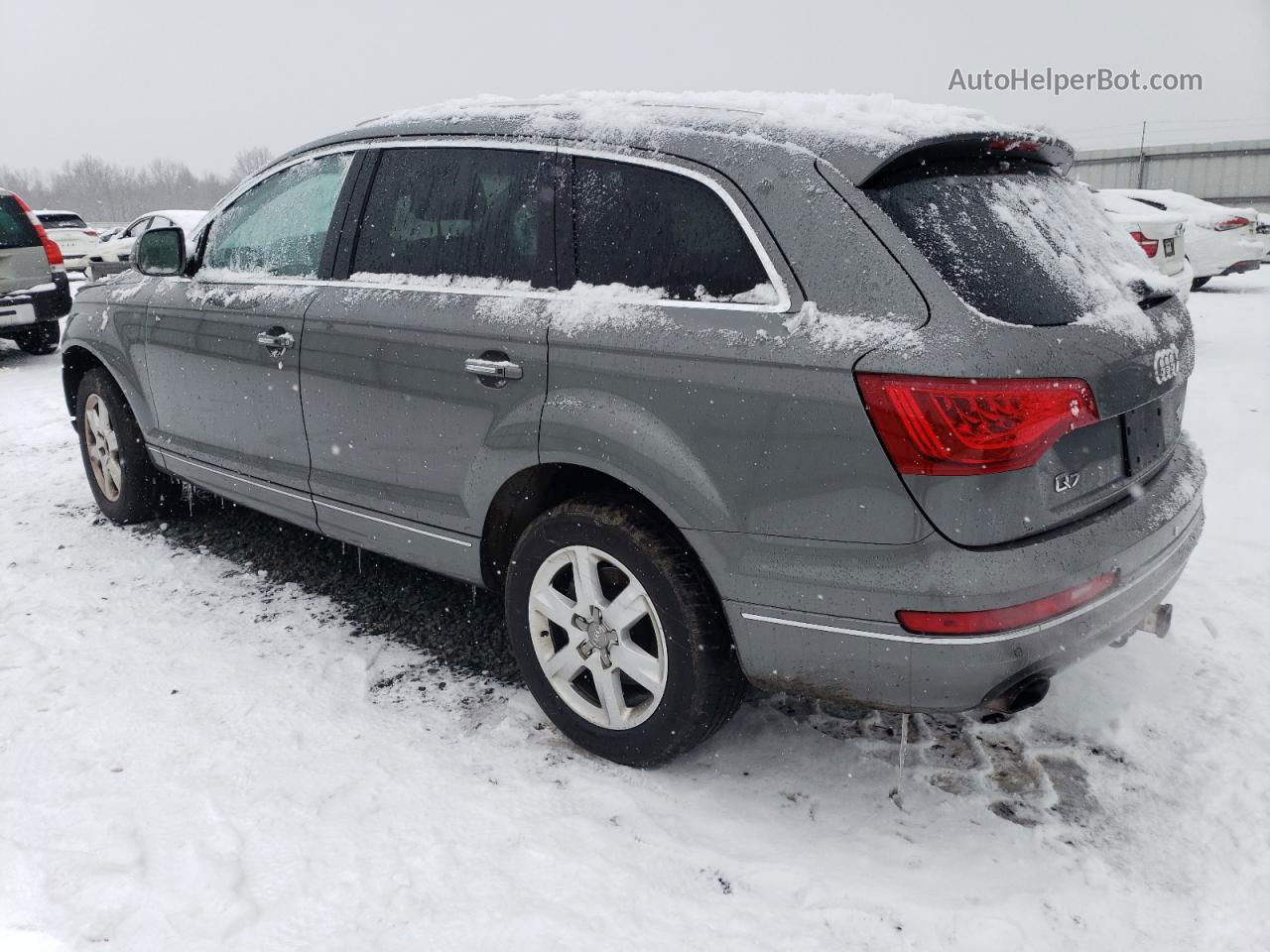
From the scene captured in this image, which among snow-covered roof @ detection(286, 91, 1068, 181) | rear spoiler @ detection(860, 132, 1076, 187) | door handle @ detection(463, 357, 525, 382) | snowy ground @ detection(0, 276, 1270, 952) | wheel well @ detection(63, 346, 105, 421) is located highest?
snow-covered roof @ detection(286, 91, 1068, 181)

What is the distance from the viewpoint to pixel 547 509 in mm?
2840

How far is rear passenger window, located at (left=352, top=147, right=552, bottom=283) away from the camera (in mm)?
2885

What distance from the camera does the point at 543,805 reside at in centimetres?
263

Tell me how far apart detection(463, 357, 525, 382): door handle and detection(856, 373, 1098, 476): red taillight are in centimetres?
106

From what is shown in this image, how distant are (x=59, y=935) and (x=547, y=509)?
1535 mm

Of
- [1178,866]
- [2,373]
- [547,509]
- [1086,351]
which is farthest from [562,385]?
[2,373]

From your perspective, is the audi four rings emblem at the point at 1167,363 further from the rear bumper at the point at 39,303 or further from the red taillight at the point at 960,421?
the rear bumper at the point at 39,303

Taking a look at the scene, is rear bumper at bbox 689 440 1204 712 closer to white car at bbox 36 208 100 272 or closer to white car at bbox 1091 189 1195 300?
white car at bbox 1091 189 1195 300

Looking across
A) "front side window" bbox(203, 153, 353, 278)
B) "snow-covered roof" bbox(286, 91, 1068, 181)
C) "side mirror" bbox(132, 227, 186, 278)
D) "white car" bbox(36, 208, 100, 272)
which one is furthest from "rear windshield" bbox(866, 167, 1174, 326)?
"white car" bbox(36, 208, 100, 272)

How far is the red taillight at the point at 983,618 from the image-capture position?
2.12m

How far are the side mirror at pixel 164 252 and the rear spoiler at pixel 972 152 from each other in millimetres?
3143

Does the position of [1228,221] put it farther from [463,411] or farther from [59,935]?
[59,935]

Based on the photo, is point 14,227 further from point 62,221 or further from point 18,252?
point 62,221

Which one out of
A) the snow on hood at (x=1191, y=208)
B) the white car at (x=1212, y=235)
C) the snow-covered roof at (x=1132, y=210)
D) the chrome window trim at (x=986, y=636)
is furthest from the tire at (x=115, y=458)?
the white car at (x=1212, y=235)
